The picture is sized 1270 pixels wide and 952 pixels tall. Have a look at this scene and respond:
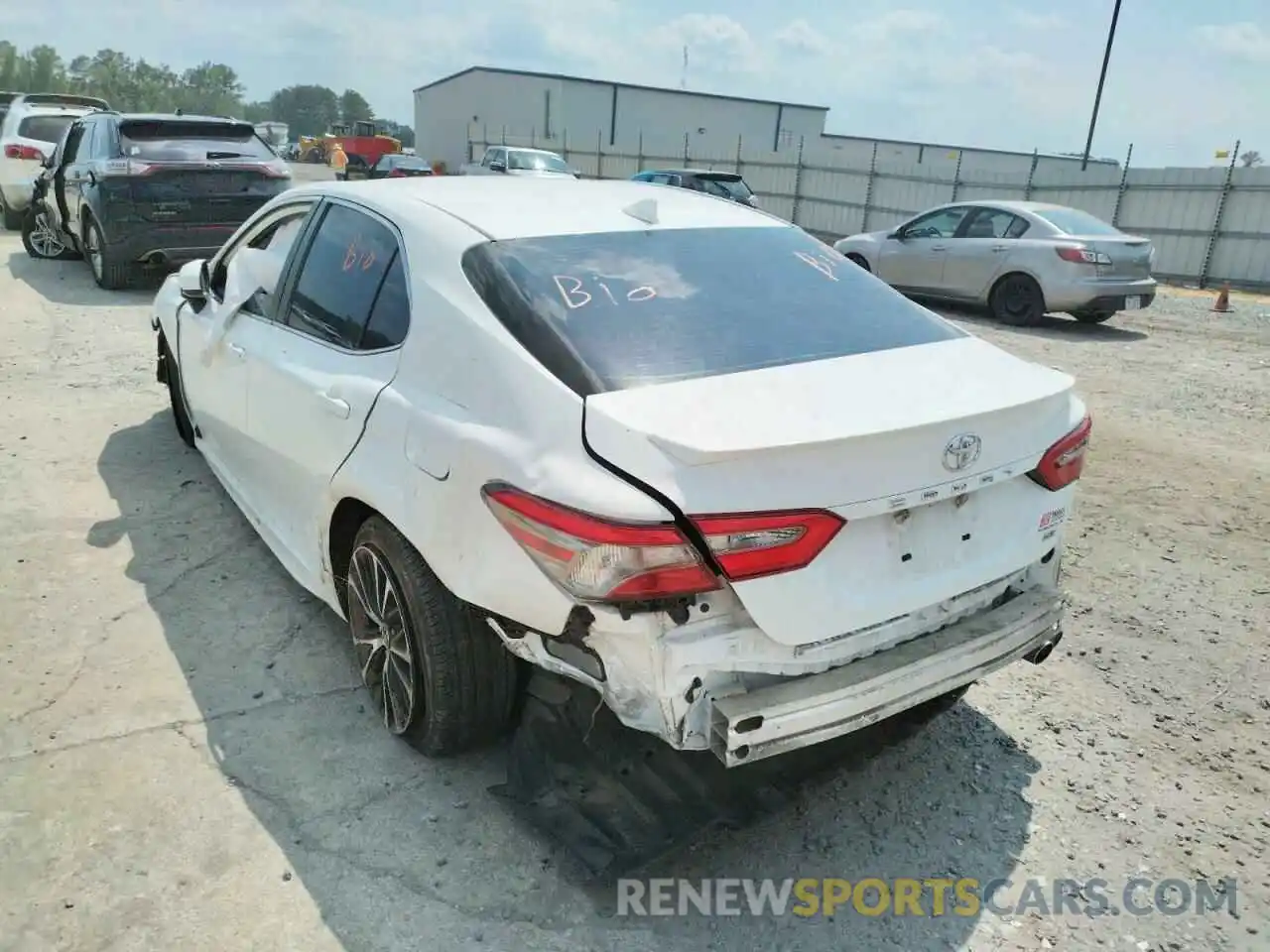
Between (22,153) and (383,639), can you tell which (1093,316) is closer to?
(383,639)

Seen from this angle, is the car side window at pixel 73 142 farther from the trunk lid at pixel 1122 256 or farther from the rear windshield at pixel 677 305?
the trunk lid at pixel 1122 256

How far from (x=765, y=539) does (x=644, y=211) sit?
153cm

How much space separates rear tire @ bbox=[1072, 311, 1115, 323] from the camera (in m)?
11.1

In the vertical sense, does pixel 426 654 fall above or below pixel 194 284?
below

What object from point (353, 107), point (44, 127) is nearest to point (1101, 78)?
point (44, 127)

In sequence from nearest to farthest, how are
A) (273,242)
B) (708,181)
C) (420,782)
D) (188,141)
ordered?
1. (420,782)
2. (273,242)
3. (188,141)
4. (708,181)

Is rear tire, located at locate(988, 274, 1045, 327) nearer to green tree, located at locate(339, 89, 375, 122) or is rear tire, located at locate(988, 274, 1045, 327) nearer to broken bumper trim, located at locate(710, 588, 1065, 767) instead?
broken bumper trim, located at locate(710, 588, 1065, 767)

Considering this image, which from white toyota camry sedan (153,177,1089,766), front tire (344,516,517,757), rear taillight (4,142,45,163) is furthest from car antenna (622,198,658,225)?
rear taillight (4,142,45,163)

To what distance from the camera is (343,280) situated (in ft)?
10.4

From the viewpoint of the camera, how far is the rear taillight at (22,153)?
508 inches

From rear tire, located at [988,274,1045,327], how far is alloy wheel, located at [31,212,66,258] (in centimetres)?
1174

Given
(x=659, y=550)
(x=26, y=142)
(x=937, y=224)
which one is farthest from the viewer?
(x=26, y=142)

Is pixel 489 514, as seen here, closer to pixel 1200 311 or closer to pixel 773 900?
pixel 773 900

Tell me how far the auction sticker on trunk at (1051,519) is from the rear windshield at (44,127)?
1532 centimetres
